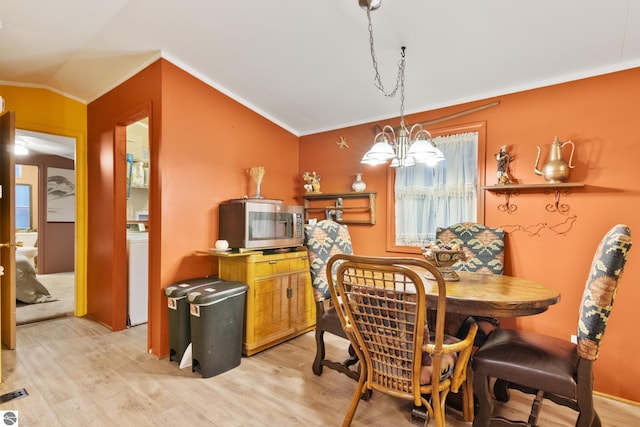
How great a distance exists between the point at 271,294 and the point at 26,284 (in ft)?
11.8

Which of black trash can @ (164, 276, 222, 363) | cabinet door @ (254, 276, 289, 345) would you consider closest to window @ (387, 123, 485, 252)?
cabinet door @ (254, 276, 289, 345)

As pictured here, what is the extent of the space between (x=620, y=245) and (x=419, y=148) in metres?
1.10

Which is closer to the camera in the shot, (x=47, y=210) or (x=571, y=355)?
(x=571, y=355)

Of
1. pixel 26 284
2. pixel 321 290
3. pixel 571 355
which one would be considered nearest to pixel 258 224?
pixel 321 290

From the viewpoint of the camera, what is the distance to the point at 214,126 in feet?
10.2

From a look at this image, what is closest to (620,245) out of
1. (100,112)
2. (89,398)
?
(89,398)

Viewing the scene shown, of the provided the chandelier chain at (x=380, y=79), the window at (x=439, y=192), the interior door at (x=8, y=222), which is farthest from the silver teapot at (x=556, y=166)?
the interior door at (x=8, y=222)

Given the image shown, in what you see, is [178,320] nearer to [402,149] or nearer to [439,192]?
[402,149]

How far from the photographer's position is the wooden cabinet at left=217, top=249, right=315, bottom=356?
276 cm

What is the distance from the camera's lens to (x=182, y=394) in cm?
215

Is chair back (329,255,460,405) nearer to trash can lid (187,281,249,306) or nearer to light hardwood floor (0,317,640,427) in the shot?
light hardwood floor (0,317,640,427)

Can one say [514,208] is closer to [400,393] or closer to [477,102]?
[477,102]

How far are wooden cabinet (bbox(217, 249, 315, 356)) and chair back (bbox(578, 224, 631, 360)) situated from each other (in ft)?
7.18

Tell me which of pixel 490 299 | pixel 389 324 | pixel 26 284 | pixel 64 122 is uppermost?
pixel 64 122
